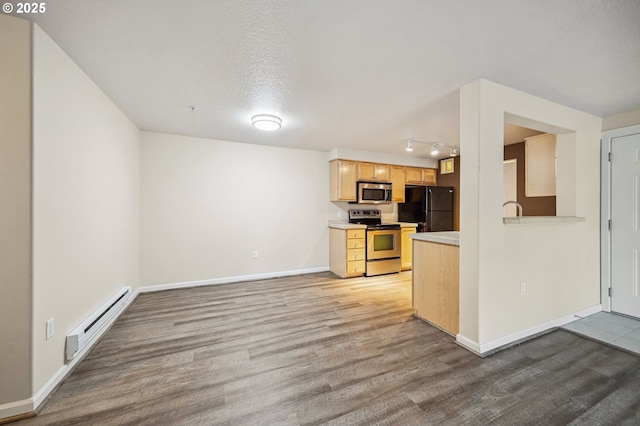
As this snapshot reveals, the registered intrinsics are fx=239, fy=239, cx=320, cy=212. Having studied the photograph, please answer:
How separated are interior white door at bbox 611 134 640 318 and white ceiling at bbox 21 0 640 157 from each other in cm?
51

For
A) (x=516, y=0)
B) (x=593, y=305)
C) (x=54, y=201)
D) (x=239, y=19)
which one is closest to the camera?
(x=516, y=0)

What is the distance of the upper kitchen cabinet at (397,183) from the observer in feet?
17.0

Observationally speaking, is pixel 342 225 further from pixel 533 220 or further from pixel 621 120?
pixel 621 120

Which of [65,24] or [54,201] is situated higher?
[65,24]

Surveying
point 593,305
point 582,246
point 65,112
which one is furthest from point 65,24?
point 593,305

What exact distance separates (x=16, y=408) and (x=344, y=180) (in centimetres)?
436

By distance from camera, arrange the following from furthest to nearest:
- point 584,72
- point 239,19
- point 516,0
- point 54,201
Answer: point 584,72
point 54,201
point 239,19
point 516,0

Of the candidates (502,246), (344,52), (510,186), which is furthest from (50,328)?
(510,186)

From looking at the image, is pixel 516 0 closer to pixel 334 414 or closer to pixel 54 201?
pixel 334 414

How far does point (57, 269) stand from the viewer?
171cm

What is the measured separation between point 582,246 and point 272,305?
3789 millimetres

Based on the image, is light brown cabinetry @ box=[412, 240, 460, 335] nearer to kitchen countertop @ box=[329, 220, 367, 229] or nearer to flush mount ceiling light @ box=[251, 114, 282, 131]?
kitchen countertop @ box=[329, 220, 367, 229]

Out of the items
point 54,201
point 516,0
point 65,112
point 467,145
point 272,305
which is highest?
point 516,0

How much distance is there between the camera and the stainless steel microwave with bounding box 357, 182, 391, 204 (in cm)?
483
